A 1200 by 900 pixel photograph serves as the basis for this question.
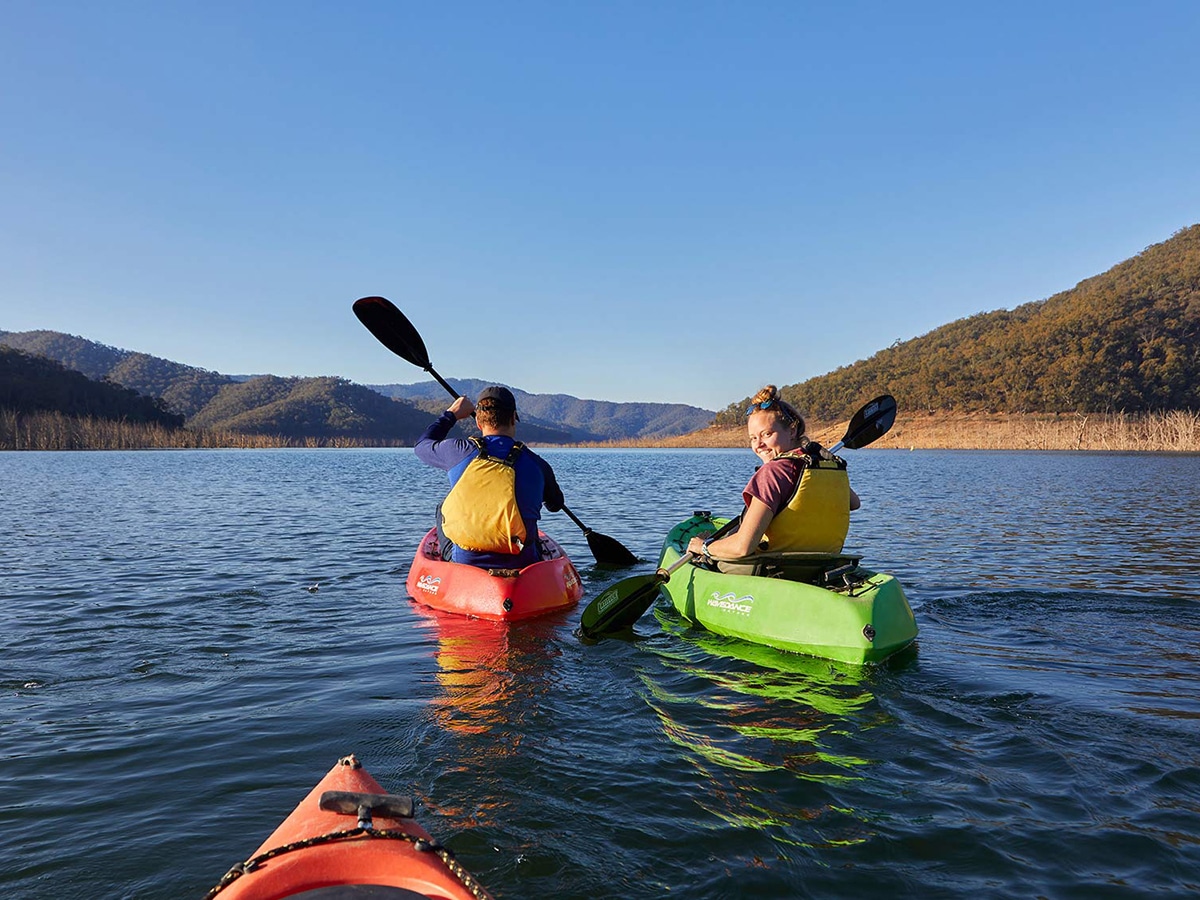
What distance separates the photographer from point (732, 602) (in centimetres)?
686

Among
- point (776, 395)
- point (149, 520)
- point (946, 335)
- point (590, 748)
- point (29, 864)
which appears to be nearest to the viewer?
point (29, 864)

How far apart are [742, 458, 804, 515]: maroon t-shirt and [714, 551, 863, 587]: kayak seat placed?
60 centimetres

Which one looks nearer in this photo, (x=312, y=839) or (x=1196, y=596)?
(x=312, y=839)

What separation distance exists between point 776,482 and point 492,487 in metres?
2.80

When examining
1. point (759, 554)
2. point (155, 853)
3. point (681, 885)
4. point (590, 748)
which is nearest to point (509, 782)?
point (590, 748)

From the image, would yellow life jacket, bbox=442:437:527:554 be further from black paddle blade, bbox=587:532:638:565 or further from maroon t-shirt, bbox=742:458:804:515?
black paddle blade, bbox=587:532:638:565

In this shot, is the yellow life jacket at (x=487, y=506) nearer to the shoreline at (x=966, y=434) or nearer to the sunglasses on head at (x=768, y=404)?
the sunglasses on head at (x=768, y=404)

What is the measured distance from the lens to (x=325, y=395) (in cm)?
19650

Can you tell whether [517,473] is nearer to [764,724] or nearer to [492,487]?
[492,487]

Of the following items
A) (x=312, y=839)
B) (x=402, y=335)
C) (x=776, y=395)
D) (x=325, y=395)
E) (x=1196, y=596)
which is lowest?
(x=1196, y=596)

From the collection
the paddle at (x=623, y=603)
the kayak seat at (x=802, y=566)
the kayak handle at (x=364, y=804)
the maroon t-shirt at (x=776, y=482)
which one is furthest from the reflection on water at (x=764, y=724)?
the kayak handle at (x=364, y=804)

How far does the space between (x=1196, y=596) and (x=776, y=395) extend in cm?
638

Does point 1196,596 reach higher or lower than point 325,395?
lower

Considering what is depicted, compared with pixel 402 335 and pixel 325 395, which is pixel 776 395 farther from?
pixel 325 395
